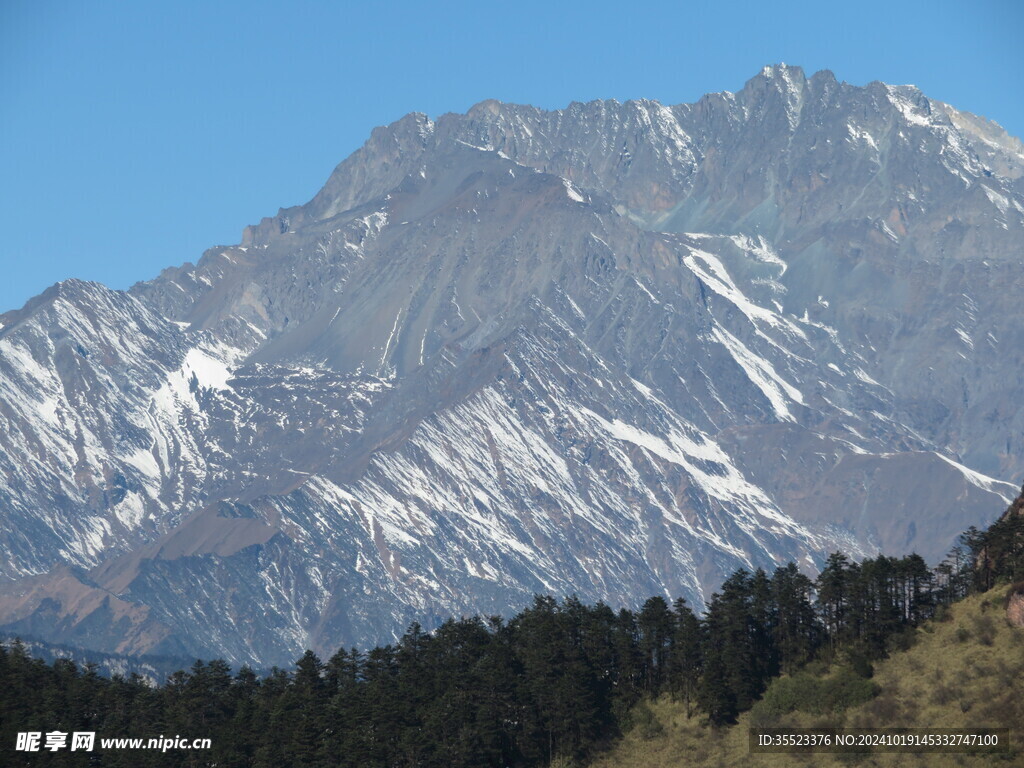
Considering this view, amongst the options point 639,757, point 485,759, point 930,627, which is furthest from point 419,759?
point 930,627

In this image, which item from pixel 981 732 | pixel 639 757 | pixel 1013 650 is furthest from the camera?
pixel 639 757

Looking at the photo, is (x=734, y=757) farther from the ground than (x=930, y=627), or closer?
closer

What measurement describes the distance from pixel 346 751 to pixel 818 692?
46576mm

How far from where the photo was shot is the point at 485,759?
199500mm

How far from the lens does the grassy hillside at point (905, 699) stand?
17438cm

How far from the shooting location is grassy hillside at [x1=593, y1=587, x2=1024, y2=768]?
17438cm

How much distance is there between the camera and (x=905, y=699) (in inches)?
7234

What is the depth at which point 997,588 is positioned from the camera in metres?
199

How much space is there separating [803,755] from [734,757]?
28.7 feet

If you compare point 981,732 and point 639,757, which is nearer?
point 981,732

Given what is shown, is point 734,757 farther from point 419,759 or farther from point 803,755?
point 419,759

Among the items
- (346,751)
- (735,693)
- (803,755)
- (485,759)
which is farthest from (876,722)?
(346,751)

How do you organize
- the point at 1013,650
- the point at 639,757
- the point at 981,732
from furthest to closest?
the point at 639,757, the point at 1013,650, the point at 981,732

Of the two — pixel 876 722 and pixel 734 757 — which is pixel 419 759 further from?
pixel 876 722
